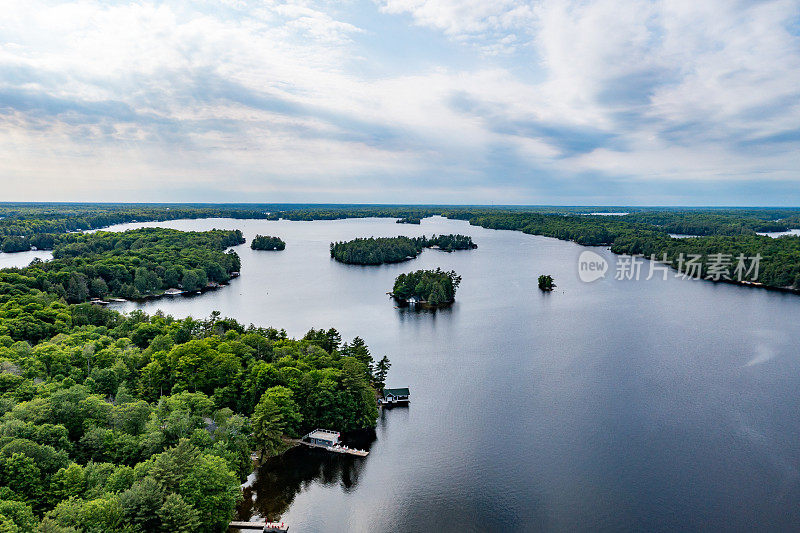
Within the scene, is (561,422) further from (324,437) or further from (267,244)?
(267,244)

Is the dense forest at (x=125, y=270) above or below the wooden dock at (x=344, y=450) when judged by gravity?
above

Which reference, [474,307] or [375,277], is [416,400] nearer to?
[474,307]

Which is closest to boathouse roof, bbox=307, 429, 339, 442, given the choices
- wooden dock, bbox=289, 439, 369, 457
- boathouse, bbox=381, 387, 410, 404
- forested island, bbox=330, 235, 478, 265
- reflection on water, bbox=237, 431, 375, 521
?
wooden dock, bbox=289, 439, 369, 457

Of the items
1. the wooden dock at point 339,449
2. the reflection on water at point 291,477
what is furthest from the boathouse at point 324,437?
the reflection on water at point 291,477

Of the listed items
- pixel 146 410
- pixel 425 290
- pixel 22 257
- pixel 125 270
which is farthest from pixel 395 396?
pixel 22 257

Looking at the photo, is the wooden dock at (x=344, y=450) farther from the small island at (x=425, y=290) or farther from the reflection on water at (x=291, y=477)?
the small island at (x=425, y=290)

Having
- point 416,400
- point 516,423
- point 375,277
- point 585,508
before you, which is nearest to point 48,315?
point 416,400
